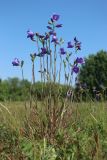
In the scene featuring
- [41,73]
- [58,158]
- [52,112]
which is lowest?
[58,158]

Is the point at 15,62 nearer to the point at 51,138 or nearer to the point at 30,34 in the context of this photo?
the point at 30,34

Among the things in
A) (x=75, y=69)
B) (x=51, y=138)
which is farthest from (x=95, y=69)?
(x=51, y=138)

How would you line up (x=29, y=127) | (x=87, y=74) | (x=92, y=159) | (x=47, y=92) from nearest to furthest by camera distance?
(x=92, y=159) → (x=29, y=127) → (x=47, y=92) → (x=87, y=74)

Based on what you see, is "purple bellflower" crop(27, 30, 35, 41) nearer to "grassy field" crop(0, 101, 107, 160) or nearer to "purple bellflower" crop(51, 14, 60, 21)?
"purple bellflower" crop(51, 14, 60, 21)

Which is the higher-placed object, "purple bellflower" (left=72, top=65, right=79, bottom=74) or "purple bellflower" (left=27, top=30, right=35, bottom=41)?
"purple bellflower" (left=27, top=30, right=35, bottom=41)

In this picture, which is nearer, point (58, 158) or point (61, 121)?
point (58, 158)

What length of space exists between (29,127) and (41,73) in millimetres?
857

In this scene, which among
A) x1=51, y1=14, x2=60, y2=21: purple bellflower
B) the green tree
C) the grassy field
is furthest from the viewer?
the green tree

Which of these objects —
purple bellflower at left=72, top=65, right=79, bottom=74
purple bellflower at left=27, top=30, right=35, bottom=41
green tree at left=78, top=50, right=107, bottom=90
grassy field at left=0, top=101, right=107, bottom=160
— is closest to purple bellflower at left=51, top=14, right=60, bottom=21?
purple bellflower at left=27, top=30, right=35, bottom=41

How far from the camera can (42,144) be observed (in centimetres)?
490

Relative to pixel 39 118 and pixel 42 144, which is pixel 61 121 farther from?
pixel 42 144

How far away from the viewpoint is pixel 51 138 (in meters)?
5.51

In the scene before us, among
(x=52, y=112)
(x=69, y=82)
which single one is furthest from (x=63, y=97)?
(x=52, y=112)

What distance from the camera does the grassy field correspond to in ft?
14.9
